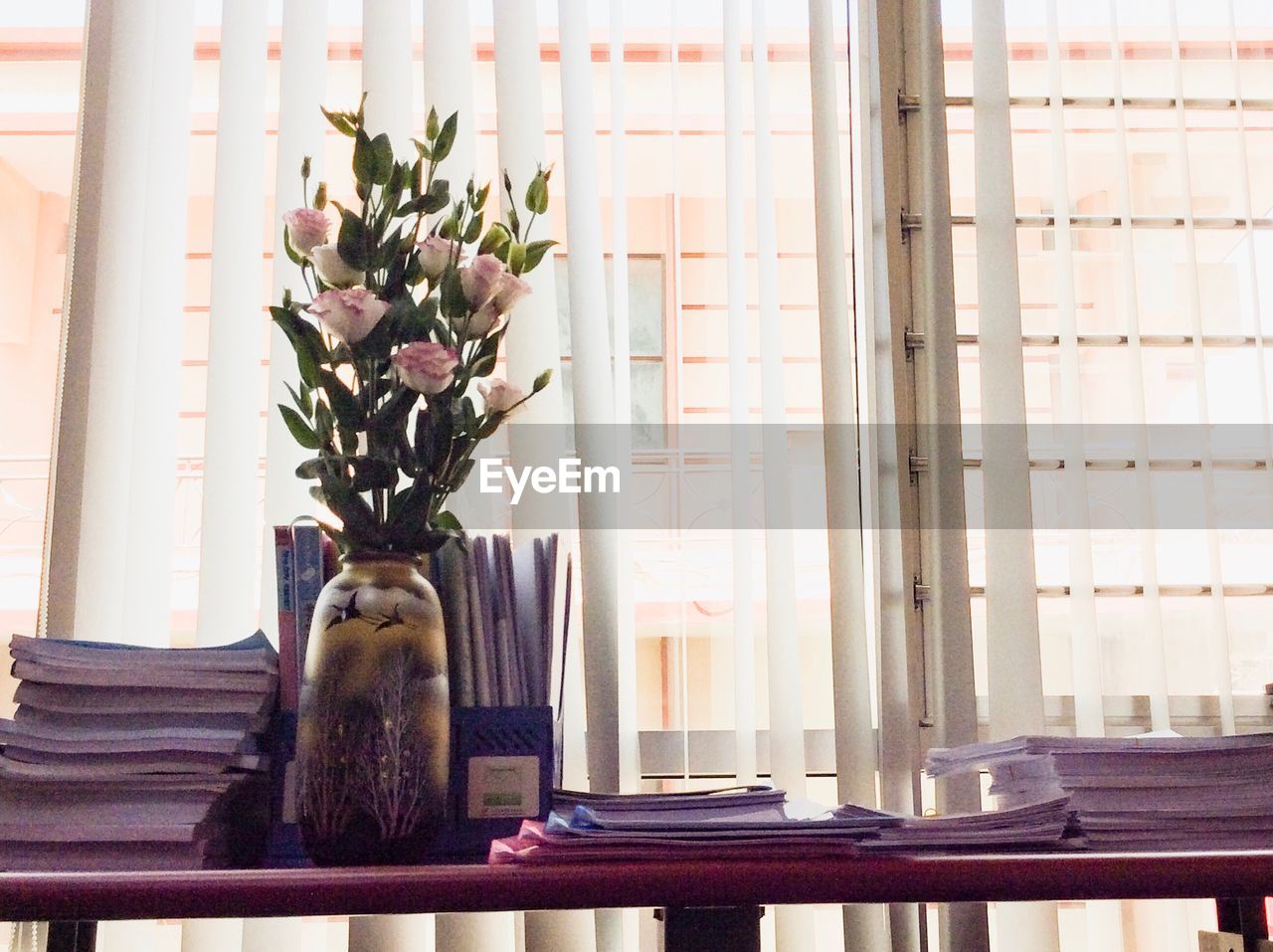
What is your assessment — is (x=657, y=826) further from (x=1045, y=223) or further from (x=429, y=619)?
(x=1045, y=223)

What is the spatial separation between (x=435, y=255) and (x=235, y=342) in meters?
0.53

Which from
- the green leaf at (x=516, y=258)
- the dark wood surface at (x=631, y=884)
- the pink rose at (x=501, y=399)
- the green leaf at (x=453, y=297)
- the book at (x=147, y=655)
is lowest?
the dark wood surface at (x=631, y=884)

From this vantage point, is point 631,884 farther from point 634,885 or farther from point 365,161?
point 365,161

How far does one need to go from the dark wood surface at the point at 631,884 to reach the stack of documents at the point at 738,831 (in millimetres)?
24

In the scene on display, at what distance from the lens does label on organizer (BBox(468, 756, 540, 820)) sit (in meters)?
1.19

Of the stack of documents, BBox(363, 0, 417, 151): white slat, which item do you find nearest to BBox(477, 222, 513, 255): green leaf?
BBox(363, 0, 417, 151): white slat

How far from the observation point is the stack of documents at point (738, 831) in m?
0.95

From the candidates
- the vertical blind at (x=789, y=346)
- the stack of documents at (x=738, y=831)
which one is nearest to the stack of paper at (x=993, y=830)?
the stack of documents at (x=738, y=831)

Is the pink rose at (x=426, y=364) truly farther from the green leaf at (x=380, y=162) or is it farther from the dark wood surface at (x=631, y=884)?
the dark wood surface at (x=631, y=884)

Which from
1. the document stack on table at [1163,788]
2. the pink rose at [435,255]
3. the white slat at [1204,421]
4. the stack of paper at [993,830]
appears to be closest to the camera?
the stack of paper at [993,830]

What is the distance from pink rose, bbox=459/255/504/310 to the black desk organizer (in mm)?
425

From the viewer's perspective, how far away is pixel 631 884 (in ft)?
2.94

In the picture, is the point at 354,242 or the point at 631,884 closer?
the point at 631,884

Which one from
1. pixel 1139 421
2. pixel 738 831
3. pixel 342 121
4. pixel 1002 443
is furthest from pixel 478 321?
pixel 1139 421
